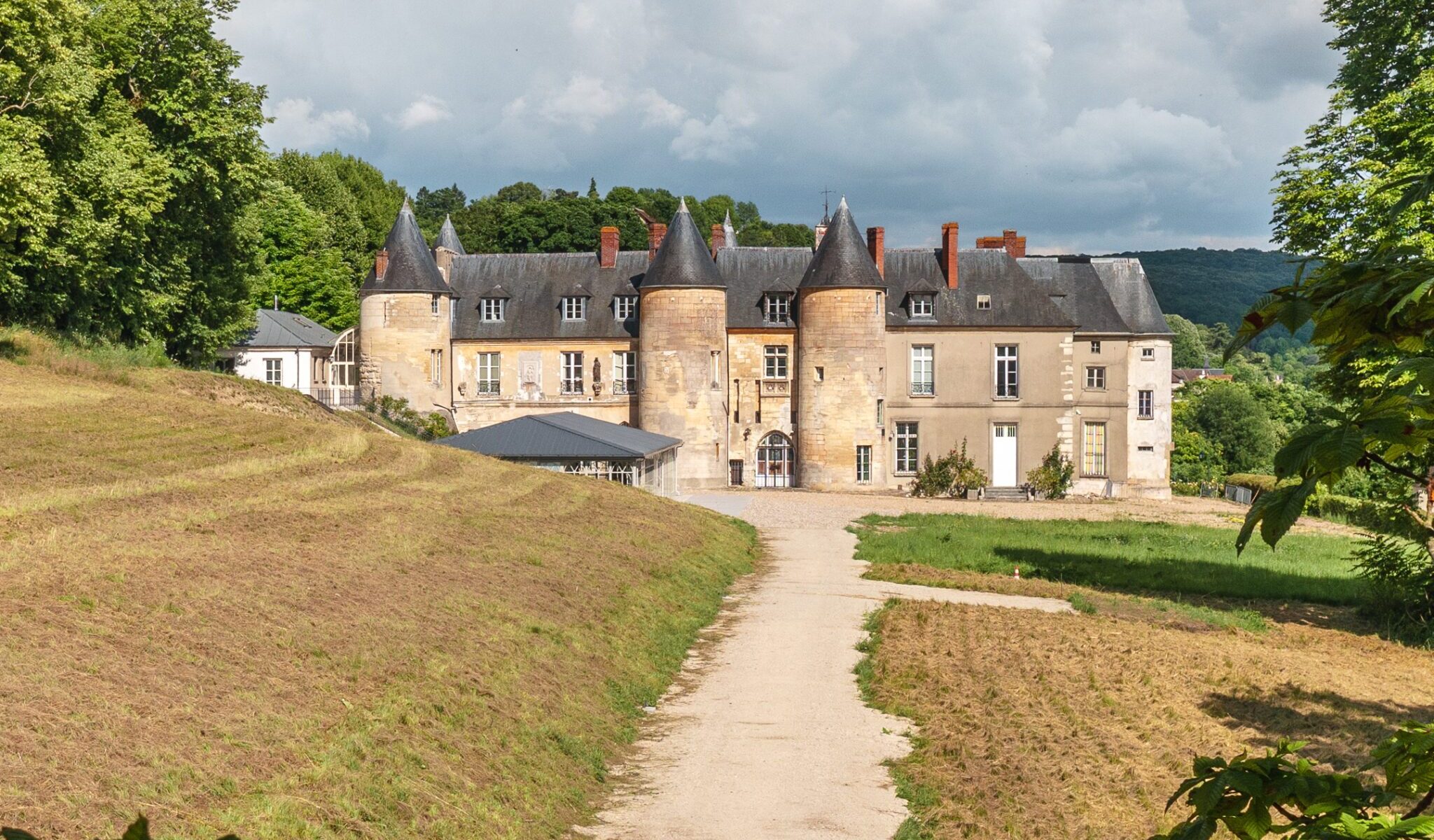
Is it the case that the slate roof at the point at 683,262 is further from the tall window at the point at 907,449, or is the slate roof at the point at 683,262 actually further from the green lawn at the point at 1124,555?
the green lawn at the point at 1124,555

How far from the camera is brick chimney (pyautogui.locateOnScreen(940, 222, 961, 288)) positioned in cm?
4503

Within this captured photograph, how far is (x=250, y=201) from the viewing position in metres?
36.0

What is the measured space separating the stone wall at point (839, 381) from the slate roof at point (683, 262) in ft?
11.1

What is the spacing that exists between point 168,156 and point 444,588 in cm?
2142

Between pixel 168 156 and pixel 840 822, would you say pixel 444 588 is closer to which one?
pixel 840 822

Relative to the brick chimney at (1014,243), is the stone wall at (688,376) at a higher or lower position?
lower

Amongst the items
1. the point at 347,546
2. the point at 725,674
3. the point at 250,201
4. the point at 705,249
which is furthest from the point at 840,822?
the point at 705,249

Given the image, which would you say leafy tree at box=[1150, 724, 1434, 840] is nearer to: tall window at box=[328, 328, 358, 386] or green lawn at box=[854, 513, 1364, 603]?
green lawn at box=[854, 513, 1364, 603]

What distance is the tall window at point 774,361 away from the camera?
146 ft

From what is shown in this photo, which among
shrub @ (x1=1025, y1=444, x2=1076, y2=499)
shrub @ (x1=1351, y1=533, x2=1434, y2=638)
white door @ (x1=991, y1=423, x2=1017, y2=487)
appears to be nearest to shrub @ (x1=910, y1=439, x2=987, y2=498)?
white door @ (x1=991, y1=423, x2=1017, y2=487)

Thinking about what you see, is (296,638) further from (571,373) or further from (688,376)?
(571,373)

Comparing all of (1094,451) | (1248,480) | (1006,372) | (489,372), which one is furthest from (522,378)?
(1248,480)

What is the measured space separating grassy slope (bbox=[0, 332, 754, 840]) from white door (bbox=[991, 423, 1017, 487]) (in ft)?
76.5

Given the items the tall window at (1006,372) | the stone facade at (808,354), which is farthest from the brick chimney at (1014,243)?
the tall window at (1006,372)
